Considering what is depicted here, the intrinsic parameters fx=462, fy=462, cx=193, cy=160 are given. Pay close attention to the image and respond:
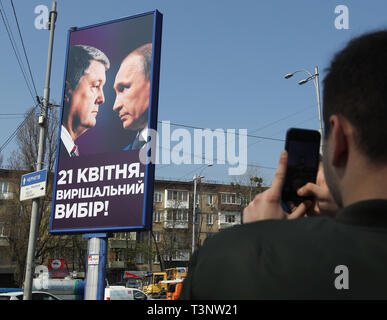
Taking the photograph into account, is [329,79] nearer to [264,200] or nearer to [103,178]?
[264,200]

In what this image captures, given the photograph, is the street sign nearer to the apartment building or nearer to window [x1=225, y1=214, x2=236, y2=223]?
the apartment building

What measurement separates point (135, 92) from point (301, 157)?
31.0ft

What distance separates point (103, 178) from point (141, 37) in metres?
3.50

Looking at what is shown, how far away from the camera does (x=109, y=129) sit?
1079cm

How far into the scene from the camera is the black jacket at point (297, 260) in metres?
1.06

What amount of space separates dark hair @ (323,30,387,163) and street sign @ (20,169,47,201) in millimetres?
9962

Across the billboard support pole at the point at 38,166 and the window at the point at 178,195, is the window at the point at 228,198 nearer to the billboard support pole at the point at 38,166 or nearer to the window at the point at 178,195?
the window at the point at 178,195

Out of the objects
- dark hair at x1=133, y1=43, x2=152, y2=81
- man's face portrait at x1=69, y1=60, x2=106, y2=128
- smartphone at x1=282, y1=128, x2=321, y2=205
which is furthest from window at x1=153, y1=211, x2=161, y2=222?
smartphone at x1=282, y1=128, x2=321, y2=205

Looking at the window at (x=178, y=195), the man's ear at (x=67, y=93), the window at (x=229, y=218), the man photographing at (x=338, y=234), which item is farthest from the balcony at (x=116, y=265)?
the man photographing at (x=338, y=234)

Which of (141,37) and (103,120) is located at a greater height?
(141,37)

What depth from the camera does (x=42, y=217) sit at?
2869 cm
